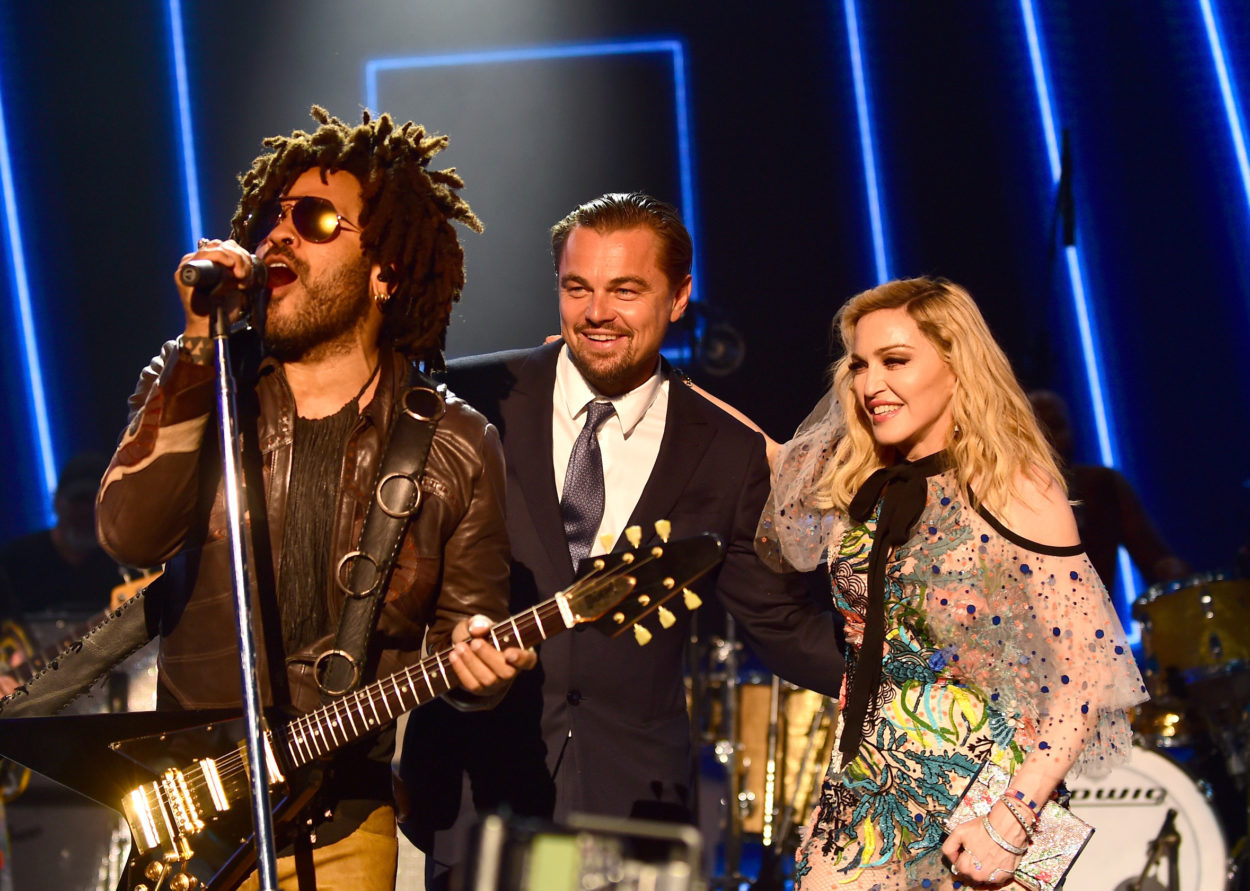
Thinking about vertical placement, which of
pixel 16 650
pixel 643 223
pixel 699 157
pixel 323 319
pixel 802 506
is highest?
pixel 699 157

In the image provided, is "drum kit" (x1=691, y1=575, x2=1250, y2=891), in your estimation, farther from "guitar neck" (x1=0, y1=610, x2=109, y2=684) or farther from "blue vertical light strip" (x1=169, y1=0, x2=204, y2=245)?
"blue vertical light strip" (x1=169, y1=0, x2=204, y2=245)

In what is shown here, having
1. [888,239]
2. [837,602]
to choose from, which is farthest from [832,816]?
[888,239]

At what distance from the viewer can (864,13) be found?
6730 mm

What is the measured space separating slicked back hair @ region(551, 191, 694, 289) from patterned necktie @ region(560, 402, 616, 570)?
21.3 inches

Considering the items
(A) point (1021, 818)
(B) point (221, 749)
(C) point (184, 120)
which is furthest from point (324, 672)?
(C) point (184, 120)

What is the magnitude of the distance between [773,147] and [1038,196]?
1.42 m

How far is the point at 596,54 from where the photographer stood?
22.3 feet

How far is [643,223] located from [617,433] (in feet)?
2.06

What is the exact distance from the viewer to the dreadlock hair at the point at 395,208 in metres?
2.89

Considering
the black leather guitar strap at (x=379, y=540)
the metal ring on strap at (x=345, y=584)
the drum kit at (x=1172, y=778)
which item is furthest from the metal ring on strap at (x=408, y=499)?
the drum kit at (x=1172, y=778)

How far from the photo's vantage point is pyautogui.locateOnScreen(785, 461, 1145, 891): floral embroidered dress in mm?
2791

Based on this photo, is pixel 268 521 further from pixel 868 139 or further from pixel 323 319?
pixel 868 139

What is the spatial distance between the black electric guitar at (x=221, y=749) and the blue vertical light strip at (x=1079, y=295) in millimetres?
4742

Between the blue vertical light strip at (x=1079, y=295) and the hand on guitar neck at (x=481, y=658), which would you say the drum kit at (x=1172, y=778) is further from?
the hand on guitar neck at (x=481, y=658)
